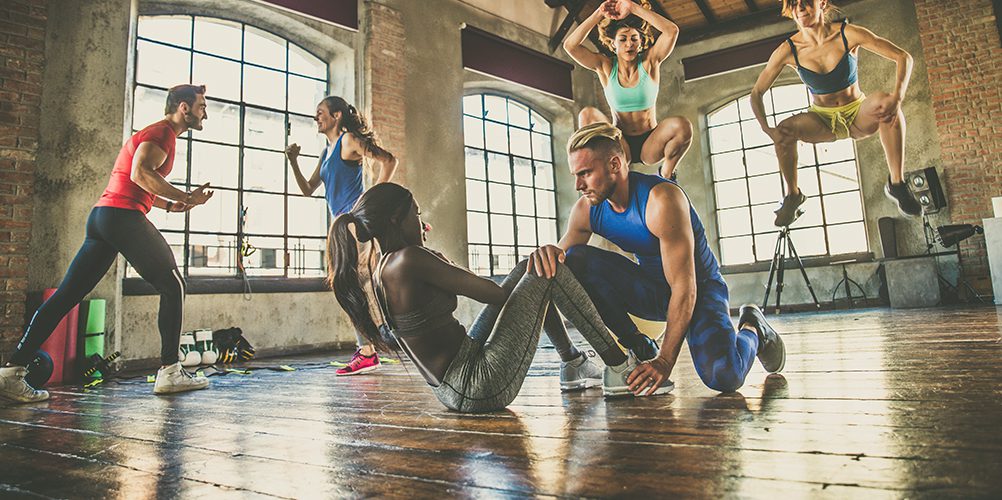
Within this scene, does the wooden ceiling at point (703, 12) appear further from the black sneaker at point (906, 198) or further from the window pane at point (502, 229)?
the black sneaker at point (906, 198)

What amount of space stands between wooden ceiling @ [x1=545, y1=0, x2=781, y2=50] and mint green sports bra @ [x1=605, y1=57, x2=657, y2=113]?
5.94 m

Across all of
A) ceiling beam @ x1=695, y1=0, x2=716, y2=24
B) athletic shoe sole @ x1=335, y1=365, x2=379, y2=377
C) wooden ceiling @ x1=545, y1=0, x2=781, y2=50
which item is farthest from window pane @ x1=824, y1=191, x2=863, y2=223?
athletic shoe sole @ x1=335, y1=365, x2=379, y2=377

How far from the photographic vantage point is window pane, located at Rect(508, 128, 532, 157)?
862cm

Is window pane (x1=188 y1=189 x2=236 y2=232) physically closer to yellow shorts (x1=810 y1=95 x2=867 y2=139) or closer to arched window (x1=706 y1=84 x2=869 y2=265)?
yellow shorts (x1=810 y1=95 x2=867 y2=139)

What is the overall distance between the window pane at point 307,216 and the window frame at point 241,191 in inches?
1.2

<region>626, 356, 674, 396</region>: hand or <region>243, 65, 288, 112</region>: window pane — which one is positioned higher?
<region>243, 65, 288, 112</region>: window pane

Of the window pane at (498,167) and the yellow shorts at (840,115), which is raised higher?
the window pane at (498,167)

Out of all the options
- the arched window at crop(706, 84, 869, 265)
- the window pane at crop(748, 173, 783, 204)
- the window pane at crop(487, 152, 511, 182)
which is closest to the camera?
the window pane at crop(487, 152, 511, 182)

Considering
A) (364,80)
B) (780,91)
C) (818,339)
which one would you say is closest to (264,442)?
(818,339)

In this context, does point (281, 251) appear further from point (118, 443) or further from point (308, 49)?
point (118, 443)

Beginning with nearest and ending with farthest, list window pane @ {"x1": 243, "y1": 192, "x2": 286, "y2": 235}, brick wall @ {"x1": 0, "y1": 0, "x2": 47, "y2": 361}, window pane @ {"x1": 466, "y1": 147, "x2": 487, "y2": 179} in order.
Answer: brick wall @ {"x1": 0, "y1": 0, "x2": 47, "y2": 361}
window pane @ {"x1": 243, "y1": 192, "x2": 286, "y2": 235}
window pane @ {"x1": 466, "y1": 147, "x2": 487, "y2": 179}

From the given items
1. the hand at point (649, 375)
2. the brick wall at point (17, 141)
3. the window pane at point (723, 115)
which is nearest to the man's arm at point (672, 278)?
the hand at point (649, 375)

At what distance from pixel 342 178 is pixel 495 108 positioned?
5.19 metres

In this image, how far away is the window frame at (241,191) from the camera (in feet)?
17.0
